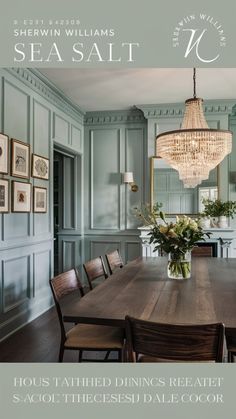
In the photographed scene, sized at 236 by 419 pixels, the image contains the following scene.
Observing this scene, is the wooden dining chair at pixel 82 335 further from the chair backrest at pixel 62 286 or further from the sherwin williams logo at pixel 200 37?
the sherwin williams logo at pixel 200 37

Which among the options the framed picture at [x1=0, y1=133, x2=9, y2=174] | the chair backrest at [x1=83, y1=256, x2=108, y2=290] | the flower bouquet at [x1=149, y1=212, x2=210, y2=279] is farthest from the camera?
the framed picture at [x1=0, y1=133, x2=9, y2=174]

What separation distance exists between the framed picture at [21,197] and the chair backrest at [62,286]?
1232mm

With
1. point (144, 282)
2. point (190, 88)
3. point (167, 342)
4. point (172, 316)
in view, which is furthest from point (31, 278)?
point (190, 88)

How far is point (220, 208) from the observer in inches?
192

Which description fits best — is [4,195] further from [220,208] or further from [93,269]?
[220,208]

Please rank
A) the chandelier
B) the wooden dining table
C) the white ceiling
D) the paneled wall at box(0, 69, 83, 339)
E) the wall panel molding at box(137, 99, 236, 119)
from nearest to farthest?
the wooden dining table, the chandelier, the paneled wall at box(0, 69, 83, 339), the white ceiling, the wall panel molding at box(137, 99, 236, 119)

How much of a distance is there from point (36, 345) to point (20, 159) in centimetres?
179

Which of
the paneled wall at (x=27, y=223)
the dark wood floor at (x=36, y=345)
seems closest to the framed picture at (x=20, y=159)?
the paneled wall at (x=27, y=223)

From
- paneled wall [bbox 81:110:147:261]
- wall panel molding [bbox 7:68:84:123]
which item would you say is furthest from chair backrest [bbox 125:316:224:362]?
paneled wall [bbox 81:110:147:261]

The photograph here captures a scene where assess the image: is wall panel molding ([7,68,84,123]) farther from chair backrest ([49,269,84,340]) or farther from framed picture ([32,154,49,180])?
chair backrest ([49,269,84,340])

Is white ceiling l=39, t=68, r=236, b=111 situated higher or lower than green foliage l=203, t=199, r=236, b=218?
higher

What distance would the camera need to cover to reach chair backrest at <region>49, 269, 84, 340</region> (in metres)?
2.19

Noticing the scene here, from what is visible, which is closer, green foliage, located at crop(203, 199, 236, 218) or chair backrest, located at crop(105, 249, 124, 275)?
chair backrest, located at crop(105, 249, 124, 275)

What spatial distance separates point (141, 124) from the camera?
17.8ft
